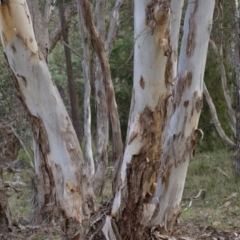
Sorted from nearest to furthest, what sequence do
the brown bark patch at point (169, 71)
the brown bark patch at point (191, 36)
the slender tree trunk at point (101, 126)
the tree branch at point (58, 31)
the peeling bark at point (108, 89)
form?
the brown bark patch at point (169, 71), the peeling bark at point (108, 89), the brown bark patch at point (191, 36), the slender tree trunk at point (101, 126), the tree branch at point (58, 31)

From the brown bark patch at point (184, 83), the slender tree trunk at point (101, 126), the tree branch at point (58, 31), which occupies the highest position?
the tree branch at point (58, 31)

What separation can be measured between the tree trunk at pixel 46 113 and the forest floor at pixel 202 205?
2.61ft

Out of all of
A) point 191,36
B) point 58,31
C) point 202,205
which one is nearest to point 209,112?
point 58,31

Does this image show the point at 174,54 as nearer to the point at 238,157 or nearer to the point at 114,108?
the point at 114,108

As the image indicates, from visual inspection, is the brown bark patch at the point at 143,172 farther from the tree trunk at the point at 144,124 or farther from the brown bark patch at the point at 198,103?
the brown bark patch at the point at 198,103

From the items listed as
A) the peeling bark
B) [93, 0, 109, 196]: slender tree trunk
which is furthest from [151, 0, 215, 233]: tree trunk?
[93, 0, 109, 196]: slender tree trunk

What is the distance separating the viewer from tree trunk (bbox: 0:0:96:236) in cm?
415

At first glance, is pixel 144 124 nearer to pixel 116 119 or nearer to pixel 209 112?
pixel 116 119

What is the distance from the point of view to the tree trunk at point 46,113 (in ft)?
13.6

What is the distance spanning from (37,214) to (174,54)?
11.9 feet

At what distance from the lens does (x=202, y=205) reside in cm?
856

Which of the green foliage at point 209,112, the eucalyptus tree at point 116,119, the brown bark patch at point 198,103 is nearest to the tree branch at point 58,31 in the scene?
the green foliage at point 209,112

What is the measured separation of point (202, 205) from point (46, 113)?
492 centimetres

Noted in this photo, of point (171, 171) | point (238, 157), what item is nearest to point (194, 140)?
point (171, 171)
